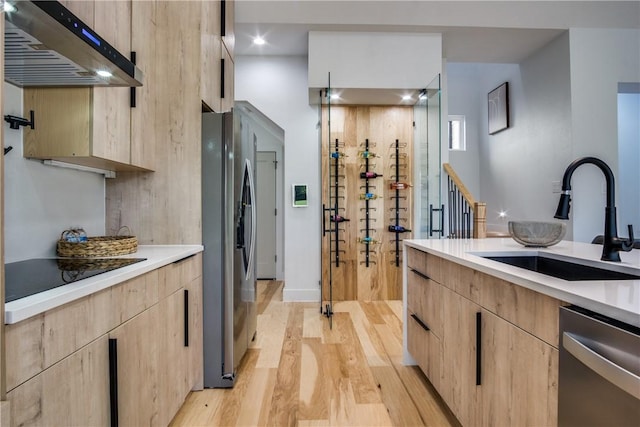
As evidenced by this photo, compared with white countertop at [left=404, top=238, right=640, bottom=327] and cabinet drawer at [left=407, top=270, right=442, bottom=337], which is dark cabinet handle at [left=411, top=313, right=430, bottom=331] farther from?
white countertop at [left=404, top=238, right=640, bottom=327]

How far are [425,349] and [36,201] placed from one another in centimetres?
220

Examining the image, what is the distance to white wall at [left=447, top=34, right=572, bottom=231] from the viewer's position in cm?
382

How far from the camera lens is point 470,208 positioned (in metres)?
3.22

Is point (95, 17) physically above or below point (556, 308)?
above

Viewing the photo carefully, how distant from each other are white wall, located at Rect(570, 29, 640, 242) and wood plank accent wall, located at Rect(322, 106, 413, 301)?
1.74m

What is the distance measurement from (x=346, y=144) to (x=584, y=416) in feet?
11.8

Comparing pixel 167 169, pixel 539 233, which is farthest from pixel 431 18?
pixel 167 169

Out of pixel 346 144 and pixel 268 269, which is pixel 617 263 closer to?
pixel 346 144

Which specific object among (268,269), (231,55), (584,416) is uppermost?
(231,55)

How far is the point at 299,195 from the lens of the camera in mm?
4102

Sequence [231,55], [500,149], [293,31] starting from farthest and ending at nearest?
[500,149] < [293,31] < [231,55]

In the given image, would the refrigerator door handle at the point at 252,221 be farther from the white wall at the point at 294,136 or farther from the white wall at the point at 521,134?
the white wall at the point at 521,134

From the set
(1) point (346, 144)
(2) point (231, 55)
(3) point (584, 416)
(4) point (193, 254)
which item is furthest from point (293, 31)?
(3) point (584, 416)

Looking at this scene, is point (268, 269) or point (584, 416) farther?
point (268, 269)
